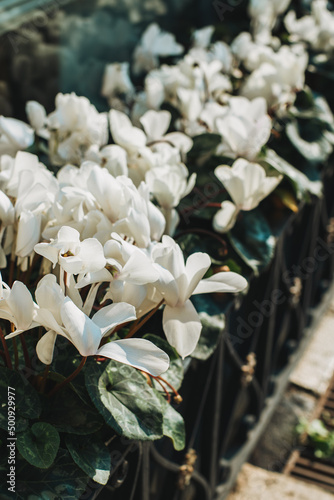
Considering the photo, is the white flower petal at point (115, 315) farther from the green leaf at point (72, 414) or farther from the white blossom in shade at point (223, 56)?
the white blossom in shade at point (223, 56)

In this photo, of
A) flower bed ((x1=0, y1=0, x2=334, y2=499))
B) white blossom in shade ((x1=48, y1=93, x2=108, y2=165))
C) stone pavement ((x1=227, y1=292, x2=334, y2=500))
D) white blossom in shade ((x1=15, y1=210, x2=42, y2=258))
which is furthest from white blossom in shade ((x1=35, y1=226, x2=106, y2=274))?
stone pavement ((x1=227, y1=292, x2=334, y2=500))

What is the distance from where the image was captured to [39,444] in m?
0.85

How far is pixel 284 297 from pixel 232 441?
52 centimetres

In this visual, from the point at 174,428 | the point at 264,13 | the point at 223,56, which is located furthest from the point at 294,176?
the point at 264,13

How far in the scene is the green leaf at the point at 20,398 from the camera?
0.85 meters

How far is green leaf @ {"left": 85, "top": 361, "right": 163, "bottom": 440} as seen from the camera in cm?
88

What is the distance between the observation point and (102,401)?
884 millimetres

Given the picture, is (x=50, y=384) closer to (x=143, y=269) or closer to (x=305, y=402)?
(x=143, y=269)

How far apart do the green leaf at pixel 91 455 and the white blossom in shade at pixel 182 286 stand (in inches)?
7.1

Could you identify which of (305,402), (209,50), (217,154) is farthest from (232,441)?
(209,50)

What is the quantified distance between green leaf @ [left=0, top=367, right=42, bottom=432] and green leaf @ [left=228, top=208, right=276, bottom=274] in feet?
2.15

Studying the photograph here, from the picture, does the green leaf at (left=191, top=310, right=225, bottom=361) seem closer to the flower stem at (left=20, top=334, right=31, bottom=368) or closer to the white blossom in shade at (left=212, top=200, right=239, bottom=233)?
the white blossom in shade at (left=212, top=200, right=239, bottom=233)

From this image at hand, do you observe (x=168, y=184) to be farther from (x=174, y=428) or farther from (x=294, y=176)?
(x=294, y=176)

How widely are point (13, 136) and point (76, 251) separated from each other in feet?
1.84
